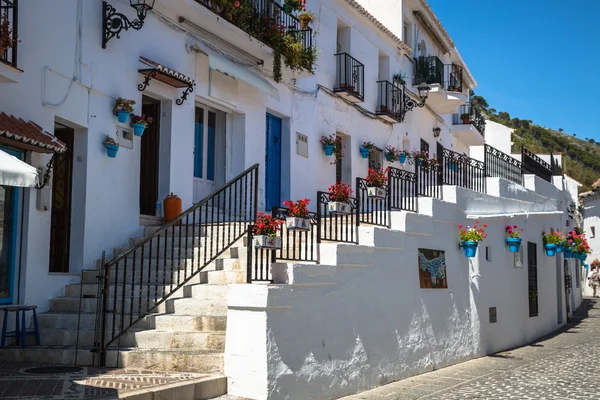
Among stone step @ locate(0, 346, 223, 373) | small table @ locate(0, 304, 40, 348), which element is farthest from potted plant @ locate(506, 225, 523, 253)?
small table @ locate(0, 304, 40, 348)

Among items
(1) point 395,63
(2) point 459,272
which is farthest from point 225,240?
(1) point 395,63

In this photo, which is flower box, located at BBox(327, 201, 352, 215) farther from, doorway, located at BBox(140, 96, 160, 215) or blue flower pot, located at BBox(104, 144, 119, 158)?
doorway, located at BBox(140, 96, 160, 215)

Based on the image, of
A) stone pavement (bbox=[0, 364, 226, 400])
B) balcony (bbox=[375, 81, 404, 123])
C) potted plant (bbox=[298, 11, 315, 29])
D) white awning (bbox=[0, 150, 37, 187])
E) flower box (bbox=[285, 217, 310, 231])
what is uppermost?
potted plant (bbox=[298, 11, 315, 29])

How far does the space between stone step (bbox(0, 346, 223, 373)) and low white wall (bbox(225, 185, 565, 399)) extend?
0.29 m

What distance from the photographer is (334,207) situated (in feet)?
31.8

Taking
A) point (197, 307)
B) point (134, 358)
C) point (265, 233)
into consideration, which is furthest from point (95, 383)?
point (265, 233)

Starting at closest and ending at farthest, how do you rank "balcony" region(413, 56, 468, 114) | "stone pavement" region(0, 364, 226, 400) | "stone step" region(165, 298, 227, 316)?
1. "stone pavement" region(0, 364, 226, 400)
2. "stone step" region(165, 298, 227, 316)
3. "balcony" region(413, 56, 468, 114)

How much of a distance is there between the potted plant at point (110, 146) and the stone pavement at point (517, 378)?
15.5 feet

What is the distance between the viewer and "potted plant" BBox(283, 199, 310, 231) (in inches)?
342

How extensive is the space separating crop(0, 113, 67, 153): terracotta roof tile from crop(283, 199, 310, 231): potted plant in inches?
114

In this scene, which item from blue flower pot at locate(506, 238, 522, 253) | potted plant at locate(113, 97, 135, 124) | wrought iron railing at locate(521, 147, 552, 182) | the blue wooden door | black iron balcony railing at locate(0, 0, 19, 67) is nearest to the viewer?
black iron balcony railing at locate(0, 0, 19, 67)

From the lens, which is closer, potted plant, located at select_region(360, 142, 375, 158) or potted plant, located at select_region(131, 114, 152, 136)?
potted plant, located at select_region(131, 114, 152, 136)

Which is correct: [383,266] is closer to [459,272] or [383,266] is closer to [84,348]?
[459,272]

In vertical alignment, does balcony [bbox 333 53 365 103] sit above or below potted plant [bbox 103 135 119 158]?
above
